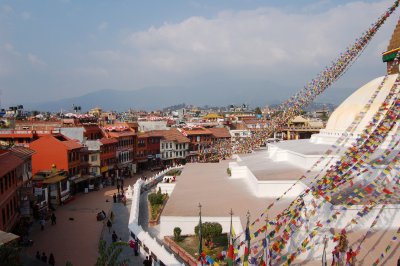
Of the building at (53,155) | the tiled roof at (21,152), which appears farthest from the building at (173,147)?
the tiled roof at (21,152)

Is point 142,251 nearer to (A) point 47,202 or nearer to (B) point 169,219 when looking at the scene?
(B) point 169,219

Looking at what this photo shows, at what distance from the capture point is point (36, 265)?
14.2m

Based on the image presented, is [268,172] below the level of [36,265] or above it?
above

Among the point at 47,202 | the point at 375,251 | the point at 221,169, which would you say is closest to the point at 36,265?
the point at 375,251

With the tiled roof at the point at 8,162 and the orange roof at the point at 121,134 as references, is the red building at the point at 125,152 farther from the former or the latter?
the tiled roof at the point at 8,162

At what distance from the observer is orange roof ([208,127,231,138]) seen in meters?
57.9

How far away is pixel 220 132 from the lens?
59062 millimetres

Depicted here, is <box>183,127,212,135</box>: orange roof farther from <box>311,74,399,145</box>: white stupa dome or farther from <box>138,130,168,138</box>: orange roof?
<box>311,74,399,145</box>: white stupa dome

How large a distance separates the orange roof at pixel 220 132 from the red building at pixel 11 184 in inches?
1411

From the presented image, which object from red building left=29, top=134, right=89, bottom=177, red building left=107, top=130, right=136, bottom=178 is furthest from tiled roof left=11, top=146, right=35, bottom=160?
red building left=107, top=130, right=136, bottom=178

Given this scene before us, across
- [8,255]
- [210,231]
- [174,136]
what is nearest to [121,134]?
[174,136]

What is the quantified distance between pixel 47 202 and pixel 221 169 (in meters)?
11.6

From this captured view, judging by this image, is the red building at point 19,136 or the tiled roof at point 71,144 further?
the red building at point 19,136

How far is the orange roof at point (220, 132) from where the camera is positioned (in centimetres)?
5788
